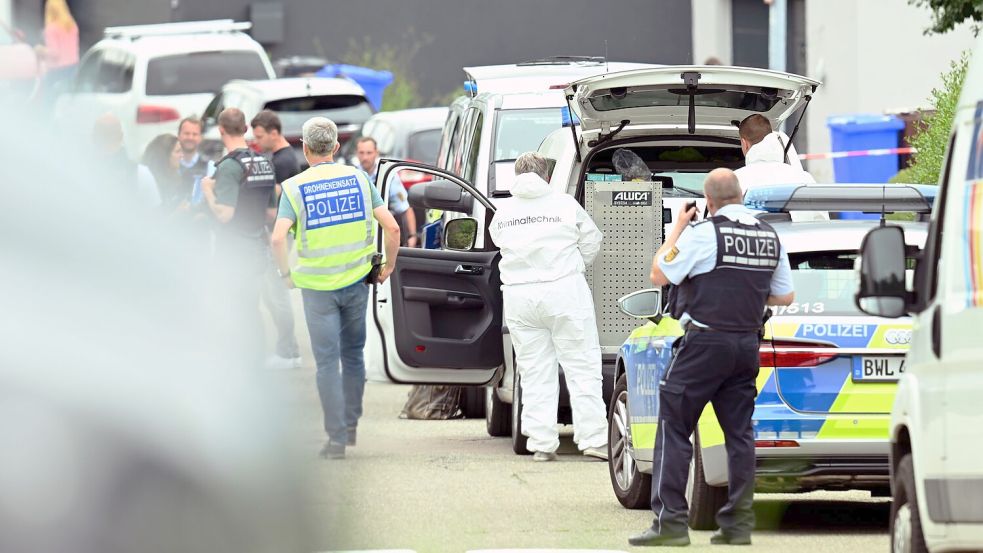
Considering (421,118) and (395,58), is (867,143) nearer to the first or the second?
(421,118)

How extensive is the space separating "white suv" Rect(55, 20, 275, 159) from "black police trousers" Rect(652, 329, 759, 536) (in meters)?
17.0

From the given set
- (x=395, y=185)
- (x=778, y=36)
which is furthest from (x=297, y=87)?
(x=395, y=185)

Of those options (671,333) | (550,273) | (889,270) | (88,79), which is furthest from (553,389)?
(88,79)

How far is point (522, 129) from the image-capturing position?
13125 mm

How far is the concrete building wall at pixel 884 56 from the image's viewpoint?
24.6 meters

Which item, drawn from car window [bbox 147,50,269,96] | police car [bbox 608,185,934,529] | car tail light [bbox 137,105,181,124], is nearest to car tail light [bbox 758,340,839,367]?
police car [bbox 608,185,934,529]

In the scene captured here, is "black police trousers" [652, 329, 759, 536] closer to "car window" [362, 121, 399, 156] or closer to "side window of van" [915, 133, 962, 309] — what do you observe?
"side window of van" [915, 133, 962, 309]

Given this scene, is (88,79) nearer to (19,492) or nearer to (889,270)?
(889,270)

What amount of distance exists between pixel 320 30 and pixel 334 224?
1023 inches

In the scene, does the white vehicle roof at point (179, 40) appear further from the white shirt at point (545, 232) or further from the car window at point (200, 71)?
the white shirt at point (545, 232)

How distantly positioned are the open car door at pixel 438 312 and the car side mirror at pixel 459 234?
0.52 meters

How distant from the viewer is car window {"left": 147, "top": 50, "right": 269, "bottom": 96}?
25469 mm

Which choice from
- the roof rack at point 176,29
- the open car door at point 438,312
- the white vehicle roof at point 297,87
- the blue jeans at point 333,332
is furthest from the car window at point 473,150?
the roof rack at point 176,29

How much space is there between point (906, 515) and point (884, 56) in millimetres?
19514
